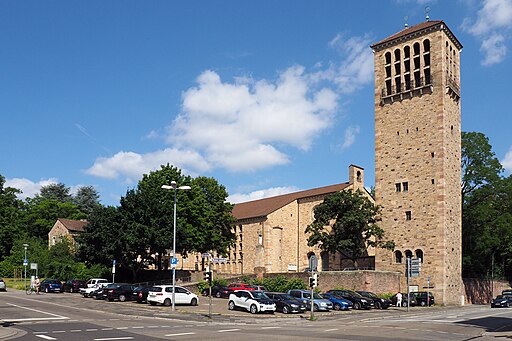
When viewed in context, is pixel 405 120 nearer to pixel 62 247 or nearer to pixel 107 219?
pixel 107 219

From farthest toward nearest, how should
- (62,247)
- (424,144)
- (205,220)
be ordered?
(62,247) → (205,220) → (424,144)

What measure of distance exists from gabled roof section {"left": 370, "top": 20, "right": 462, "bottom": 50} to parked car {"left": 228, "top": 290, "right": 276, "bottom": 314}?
37.3 m

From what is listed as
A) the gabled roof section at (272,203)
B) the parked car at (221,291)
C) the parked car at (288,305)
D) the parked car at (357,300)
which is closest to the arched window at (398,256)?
the gabled roof section at (272,203)

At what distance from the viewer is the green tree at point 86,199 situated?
11381 centimetres

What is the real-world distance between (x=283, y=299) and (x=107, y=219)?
78.9 ft

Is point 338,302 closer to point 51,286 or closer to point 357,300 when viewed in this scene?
point 357,300

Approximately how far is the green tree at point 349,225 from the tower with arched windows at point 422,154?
2.86 m

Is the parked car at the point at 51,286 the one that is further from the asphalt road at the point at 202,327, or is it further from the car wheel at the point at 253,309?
the car wheel at the point at 253,309

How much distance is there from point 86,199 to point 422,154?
7899 centimetres

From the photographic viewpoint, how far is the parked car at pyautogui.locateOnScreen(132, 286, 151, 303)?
1593 inches

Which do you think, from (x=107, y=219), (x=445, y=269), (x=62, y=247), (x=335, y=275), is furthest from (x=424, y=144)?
(x=62, y=247)

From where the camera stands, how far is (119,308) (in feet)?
118

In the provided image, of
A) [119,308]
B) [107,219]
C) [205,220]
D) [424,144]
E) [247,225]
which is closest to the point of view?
[119,308]

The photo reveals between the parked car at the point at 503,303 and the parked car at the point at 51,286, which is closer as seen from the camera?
the parked car at the point at 503,303
